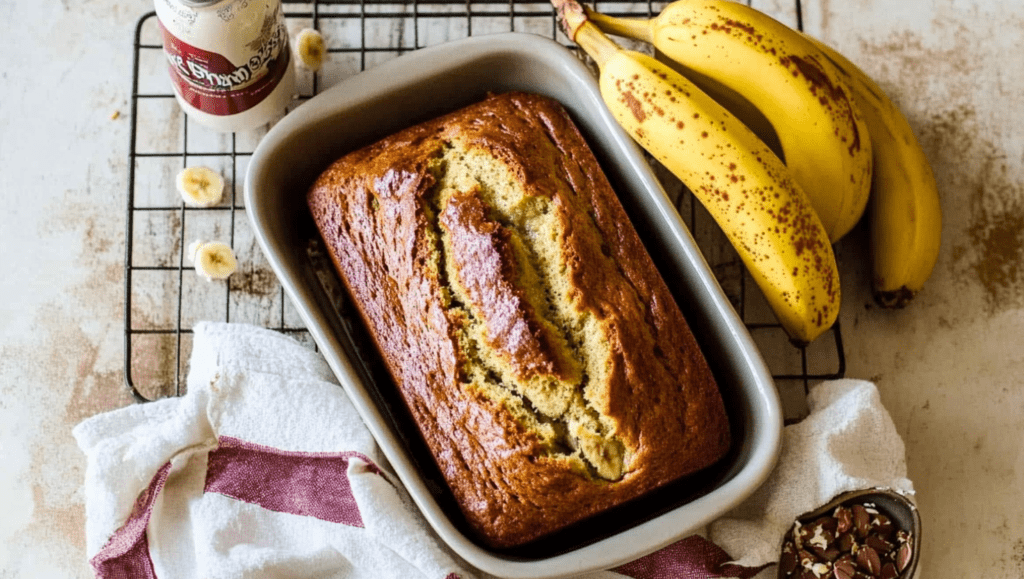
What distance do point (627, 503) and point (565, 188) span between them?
485 mm

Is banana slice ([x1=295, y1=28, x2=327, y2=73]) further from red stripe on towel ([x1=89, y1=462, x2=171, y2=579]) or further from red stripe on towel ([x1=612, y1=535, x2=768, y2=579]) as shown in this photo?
red stripe on towel ([x1=612, y1=535, x2=768, y2=579])

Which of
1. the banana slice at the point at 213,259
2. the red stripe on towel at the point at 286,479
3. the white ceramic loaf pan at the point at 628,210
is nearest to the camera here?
the white ceramic loaf pan at the point at 628,210

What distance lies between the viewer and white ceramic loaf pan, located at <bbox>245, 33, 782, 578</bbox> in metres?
1.35

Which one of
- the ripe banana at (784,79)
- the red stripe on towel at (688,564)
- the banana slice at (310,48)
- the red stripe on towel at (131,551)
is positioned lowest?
the red stripe on towel at (131,551)

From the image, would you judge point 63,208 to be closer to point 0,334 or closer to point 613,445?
point 0,334

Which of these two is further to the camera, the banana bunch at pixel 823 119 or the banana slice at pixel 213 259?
the banana slice at pixel 213 259

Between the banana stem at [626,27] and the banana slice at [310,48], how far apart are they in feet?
1.63

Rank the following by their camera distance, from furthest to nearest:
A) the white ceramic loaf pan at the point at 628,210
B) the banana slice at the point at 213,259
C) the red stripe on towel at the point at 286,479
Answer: the banana slice at the point at 213,259 < the red stripe on towel at the point at 286,479 < the white ceramic loaf pan at the point at 628,210

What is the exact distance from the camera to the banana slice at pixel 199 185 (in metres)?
1.63

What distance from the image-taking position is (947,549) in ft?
5.24

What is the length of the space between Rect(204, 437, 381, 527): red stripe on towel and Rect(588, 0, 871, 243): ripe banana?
80cm

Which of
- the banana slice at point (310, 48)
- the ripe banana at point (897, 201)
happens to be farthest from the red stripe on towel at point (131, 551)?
the ripe banana at point (897, 201)

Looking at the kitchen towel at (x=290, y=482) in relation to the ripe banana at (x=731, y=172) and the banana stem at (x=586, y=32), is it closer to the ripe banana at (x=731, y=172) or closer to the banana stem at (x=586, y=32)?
the ripe banana at (x=731, y=172)

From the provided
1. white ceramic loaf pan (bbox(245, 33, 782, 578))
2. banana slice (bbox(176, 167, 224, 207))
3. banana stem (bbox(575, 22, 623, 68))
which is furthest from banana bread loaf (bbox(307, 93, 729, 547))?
banana slice (bbox(176, 167, 224, 207))
